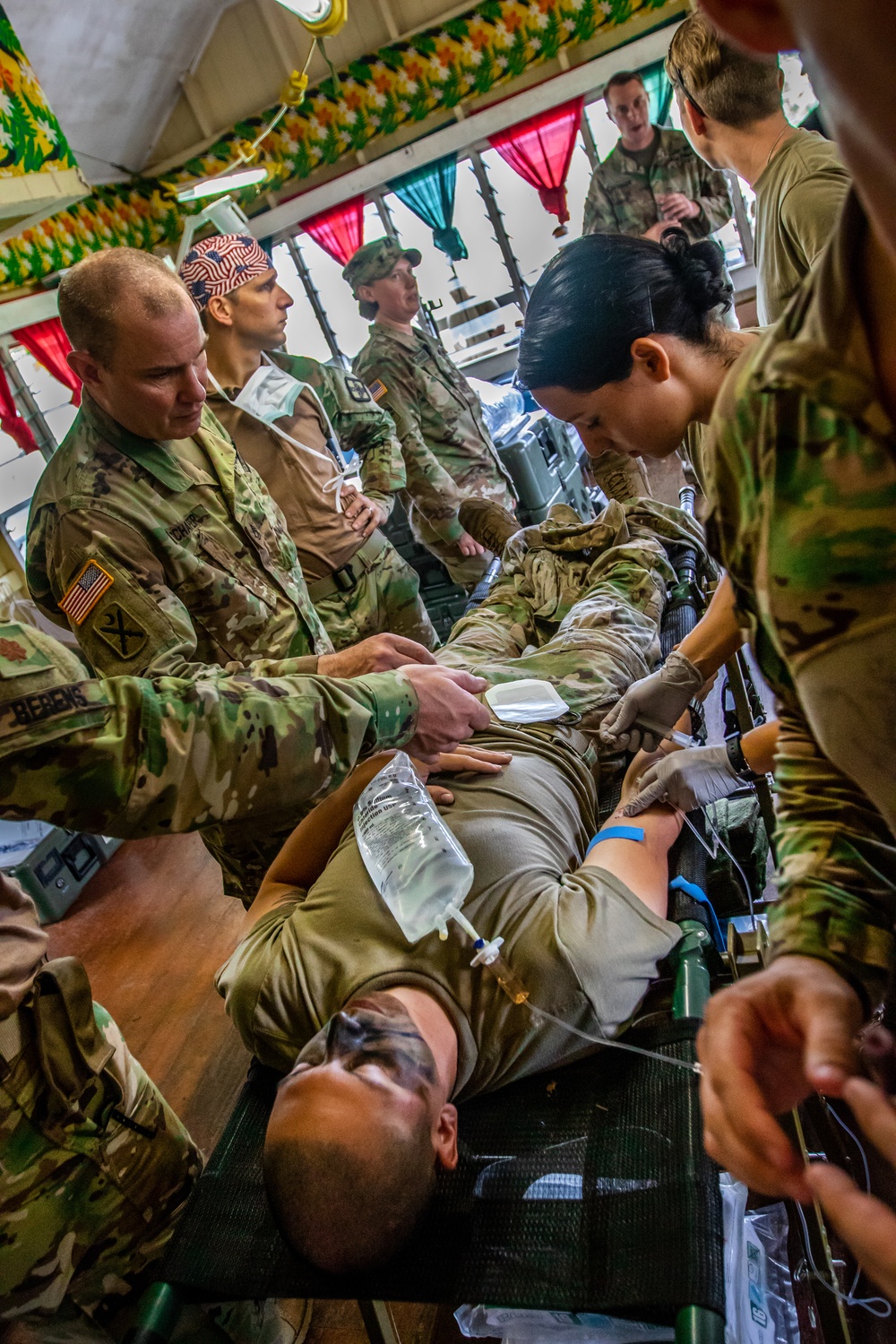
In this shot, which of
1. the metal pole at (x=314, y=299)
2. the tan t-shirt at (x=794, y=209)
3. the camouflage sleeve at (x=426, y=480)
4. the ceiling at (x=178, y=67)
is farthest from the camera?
the metal pole at (x=314, y=299)

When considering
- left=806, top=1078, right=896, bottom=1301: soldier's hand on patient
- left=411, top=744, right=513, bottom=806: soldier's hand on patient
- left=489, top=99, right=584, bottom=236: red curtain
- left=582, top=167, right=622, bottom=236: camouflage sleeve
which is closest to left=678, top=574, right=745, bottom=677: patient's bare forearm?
left=411, top=744, right=513, bottom=806: soldier's hand on patient

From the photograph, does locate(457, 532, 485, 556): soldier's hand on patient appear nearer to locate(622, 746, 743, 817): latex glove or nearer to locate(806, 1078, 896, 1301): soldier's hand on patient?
locate(622, 746, 743, 817): latex glove

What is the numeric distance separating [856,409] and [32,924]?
132cm

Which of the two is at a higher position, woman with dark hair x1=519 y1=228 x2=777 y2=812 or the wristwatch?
woman with dark hair x1=519 y1=228 x2=777 y2=812

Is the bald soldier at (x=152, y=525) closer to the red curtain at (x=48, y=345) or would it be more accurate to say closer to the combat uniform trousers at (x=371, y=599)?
the combat uniform trousers at (x=371, y=599)

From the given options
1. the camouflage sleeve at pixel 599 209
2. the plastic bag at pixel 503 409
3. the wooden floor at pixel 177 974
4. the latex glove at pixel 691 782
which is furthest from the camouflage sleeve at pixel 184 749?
the camouflage sleeve at pixel 599 209

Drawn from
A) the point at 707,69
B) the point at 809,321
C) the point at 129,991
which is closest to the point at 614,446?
the point at 707,69

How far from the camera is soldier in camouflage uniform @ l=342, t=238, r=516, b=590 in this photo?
373 cm

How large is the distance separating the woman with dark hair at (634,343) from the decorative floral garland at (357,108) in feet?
17.4

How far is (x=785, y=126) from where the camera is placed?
6.15 ft

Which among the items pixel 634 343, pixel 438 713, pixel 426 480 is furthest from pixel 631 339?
pixel 426 480

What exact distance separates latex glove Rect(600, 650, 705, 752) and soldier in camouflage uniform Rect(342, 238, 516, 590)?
6.54 ft

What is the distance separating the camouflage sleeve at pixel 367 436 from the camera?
3.13m

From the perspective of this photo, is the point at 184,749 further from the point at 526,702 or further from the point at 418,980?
the point at 526,702
